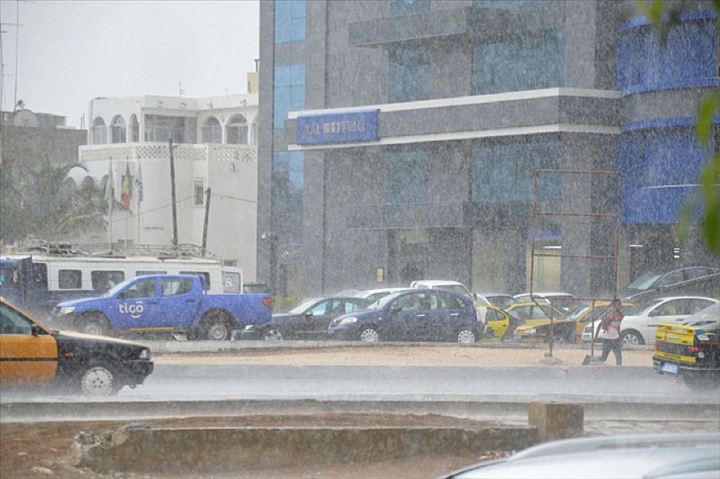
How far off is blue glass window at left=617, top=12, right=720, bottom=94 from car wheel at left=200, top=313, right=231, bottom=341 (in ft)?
57.0

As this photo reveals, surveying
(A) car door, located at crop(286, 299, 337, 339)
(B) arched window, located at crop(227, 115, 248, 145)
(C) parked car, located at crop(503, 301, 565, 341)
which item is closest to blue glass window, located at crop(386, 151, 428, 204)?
(C) parked car, located at crop(503, 301, 565, 341)

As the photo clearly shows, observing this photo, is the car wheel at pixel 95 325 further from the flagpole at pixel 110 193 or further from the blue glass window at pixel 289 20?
the flagpole at pixel 110 193

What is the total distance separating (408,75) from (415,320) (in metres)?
Answer: 24.5

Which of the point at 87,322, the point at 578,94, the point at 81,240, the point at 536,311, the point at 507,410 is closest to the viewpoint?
the point at 507,410

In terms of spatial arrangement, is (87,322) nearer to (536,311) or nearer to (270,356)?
(270,356)

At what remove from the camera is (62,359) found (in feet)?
51.5

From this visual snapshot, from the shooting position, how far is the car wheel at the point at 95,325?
28.1 meters

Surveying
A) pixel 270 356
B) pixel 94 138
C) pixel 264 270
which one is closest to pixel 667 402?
pixel 270 356

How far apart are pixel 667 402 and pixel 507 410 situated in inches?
82.9

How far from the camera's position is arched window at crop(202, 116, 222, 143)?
276 ft

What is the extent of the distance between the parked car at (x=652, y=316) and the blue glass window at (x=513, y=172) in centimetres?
1584

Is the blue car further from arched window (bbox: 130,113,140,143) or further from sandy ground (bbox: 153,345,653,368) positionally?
arched window (bbox: 130,113,140,143)

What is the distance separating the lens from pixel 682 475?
2.77 metres

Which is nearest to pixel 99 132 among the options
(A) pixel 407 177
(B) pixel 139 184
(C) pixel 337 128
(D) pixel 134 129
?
(D) pixel 134 129
